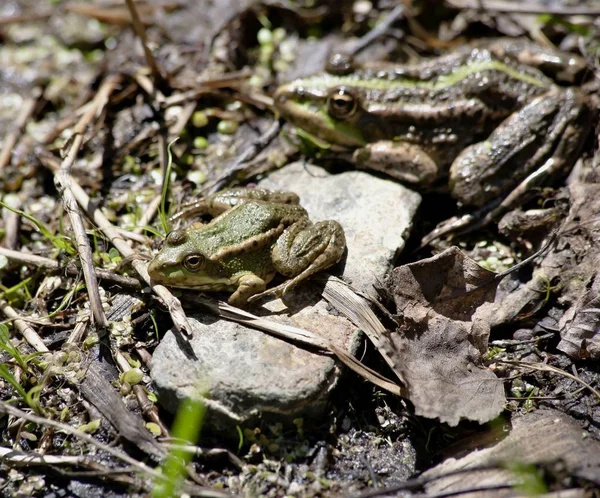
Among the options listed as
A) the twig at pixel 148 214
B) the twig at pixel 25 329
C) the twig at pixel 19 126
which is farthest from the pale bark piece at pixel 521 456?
the twig at pixel 19 126

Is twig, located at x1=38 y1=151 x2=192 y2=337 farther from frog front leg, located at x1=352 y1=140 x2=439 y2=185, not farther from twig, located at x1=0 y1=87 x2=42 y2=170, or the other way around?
frog front leg, located at x1=352 y1=140 x2=439 y2=185

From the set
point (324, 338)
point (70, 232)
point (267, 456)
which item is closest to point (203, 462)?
point (267, 456)

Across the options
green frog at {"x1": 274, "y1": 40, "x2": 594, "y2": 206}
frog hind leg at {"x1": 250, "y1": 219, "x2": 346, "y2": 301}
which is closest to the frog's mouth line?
frog hind leg at {"x1": 250, "y1": 219, "x2": 346, "y2": 301}

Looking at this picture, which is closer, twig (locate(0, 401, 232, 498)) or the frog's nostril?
twig (locate(0, 401, 232, 498))

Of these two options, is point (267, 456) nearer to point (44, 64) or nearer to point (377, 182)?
point (377, 182)

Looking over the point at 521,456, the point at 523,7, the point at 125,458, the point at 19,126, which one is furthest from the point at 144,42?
the point at 521,456
